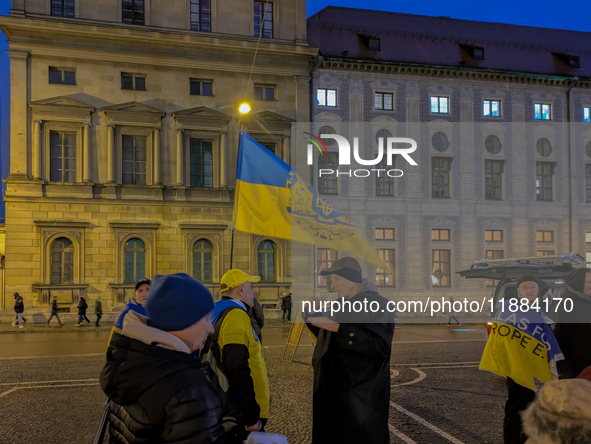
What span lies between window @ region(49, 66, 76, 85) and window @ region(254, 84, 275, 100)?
9333 millimetres

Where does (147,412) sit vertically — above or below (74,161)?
below

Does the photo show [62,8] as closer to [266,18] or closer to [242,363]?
[266,18]

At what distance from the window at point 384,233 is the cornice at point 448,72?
923 cm

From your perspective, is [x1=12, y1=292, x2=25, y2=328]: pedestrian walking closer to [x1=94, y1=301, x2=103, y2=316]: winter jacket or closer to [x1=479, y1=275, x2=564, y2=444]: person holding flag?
[x1=94, y1=301, x2=103, y2=316]: winter jacket

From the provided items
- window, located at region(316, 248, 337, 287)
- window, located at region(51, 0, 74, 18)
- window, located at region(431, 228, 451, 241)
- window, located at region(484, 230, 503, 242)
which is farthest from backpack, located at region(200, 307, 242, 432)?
window, located at region(484, 230, 503, 242)

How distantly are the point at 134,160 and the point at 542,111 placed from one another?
25.0 meters

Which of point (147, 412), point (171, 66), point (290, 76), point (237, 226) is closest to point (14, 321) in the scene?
point (171, 66)

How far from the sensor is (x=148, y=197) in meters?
27.0

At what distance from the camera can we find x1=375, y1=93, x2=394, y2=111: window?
30.9m

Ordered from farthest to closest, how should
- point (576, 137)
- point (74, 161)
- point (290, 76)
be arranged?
point (576, 137)
point (290, 76)
point (74, 161)

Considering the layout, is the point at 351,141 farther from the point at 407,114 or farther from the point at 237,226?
the point at 237,226

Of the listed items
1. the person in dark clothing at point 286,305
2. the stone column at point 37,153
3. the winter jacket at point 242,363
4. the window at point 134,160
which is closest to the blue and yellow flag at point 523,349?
the winter jacket at point 242,363

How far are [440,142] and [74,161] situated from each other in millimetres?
20611

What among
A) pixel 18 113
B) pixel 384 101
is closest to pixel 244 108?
pixel 18 113
